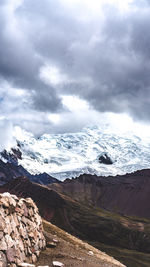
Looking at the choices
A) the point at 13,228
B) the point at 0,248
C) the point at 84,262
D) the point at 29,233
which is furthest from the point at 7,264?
the point at 84,262

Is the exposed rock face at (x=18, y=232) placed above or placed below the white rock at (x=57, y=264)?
above

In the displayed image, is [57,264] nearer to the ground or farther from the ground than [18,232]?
nearer to the ground

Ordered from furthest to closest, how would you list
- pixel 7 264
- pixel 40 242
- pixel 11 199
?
pixel 40 242 < pixel 11 199 < pixel 7 264

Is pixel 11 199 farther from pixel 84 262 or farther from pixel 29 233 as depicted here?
pixel 84 262

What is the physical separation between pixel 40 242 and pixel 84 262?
228 inches

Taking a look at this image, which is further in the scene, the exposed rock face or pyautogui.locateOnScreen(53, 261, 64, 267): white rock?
pyautogui.locateOnScreen(53, 261, 64, 267): white rock

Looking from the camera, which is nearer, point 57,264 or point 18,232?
point 57,264

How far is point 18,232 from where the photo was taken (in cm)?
3650

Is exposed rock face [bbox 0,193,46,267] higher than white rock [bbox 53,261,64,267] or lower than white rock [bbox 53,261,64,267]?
higher

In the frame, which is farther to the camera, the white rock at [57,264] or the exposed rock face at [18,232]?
the white rock at [57,264]

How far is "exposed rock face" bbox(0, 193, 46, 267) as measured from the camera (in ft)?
105

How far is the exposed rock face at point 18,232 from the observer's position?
3203cm

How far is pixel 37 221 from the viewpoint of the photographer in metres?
43.7

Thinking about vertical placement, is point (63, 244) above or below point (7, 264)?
above
